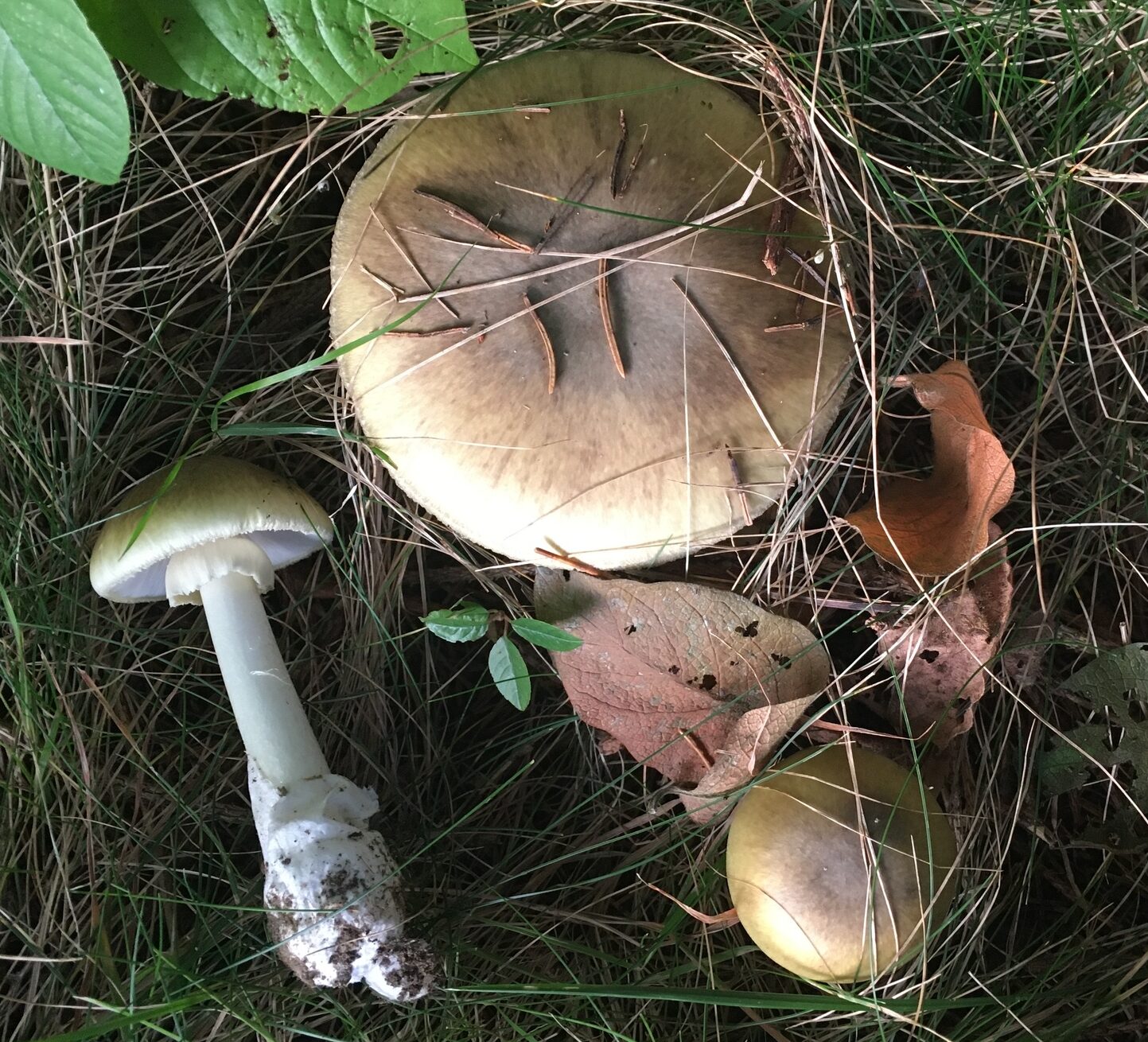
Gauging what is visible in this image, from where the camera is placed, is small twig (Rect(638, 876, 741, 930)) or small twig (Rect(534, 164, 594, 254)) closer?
small twig (Rect(534, 164, 594, 254))

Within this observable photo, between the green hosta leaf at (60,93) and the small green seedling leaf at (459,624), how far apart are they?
3.33ft

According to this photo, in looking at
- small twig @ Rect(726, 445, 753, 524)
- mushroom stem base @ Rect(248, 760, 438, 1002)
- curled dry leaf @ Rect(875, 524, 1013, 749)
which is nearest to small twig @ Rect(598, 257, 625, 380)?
small twig @ Rect(726, 445, 753, 524)

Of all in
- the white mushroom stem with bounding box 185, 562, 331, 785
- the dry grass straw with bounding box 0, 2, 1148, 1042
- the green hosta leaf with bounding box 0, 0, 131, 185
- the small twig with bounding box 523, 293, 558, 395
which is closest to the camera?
the green hosta leaf with bounding box 0, 0, 131, 185

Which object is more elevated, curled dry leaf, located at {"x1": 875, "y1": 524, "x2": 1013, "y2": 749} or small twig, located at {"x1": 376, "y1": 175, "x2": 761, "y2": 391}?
small twig, located at {"x1": 376, "y1": 175, "x2": 761, "y2": 391}

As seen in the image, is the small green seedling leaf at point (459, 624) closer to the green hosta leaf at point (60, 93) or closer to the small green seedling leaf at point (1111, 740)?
the green hosta leaf at point (60, 93)

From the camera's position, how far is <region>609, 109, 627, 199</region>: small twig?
183 cm

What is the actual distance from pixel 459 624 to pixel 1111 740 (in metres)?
1.54

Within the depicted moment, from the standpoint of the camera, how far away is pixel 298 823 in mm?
1864

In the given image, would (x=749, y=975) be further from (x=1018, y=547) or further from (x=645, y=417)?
(x=645, y=417)

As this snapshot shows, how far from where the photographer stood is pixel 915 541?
1.96 metres

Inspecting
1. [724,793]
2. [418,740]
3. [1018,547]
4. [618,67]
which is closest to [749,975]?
[724,793]

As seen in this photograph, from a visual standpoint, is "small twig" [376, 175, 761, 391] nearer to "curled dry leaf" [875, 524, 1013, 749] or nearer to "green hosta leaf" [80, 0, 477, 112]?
"green hosta leaf" [80, 0, 477, 112]

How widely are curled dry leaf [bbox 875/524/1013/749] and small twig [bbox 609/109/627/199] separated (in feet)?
3.53

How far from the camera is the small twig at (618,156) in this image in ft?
5.99
